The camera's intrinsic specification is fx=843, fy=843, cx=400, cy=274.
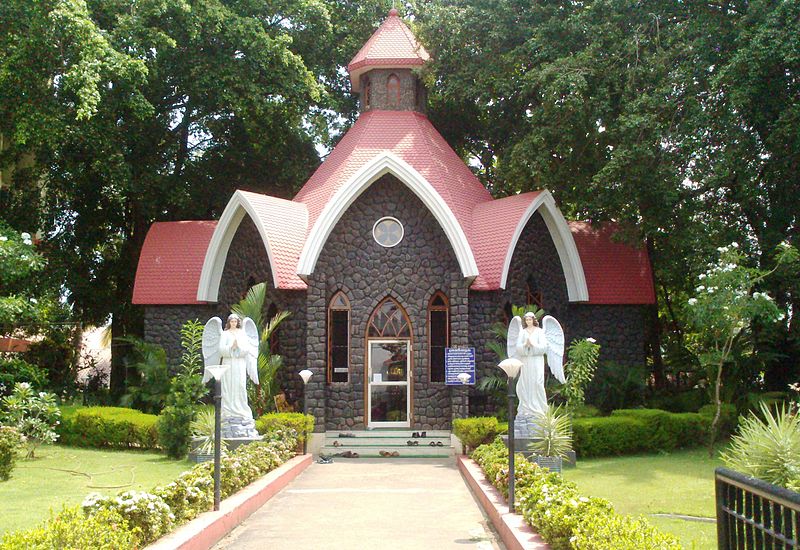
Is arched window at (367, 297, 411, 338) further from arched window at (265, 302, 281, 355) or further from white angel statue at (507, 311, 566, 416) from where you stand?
white angel statue at (507, 311, 566, 416)

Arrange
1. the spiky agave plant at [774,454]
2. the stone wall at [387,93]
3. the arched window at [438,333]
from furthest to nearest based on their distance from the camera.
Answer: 1. the stone wall at [387,93]
2. the arched window at [438,333]
3. the spiky agave plant at [774,454]

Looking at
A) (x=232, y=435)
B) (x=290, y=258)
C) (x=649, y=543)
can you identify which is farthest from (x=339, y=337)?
(x=649, y=543)

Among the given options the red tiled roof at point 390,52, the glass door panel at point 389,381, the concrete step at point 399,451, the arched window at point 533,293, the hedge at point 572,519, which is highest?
the red tiled roof at point 390,52

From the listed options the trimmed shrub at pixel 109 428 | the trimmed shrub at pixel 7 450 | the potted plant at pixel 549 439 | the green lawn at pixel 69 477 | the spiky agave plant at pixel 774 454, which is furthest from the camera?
the trimmed shrub at pixel 109 428

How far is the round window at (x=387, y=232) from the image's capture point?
64.3ft

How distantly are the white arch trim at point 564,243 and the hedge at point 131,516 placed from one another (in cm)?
1113

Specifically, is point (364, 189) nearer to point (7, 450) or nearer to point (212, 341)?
point (212, 341)

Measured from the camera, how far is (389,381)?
770 inches

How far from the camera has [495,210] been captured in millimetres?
20859

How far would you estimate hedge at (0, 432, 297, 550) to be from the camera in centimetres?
631

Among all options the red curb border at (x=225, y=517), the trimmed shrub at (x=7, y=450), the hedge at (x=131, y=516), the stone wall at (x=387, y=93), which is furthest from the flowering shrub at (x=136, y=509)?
the stone wall at (x=387, y=93)

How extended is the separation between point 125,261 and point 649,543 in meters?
23.3

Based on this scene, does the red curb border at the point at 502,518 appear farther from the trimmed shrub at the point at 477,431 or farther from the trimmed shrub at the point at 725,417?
the trimmed shrub at the point at 725,417

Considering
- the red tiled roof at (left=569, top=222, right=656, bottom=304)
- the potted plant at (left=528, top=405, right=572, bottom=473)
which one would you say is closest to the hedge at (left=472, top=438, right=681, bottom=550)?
the potted plant at (left=528, top=405, right=572, bottom=473)
